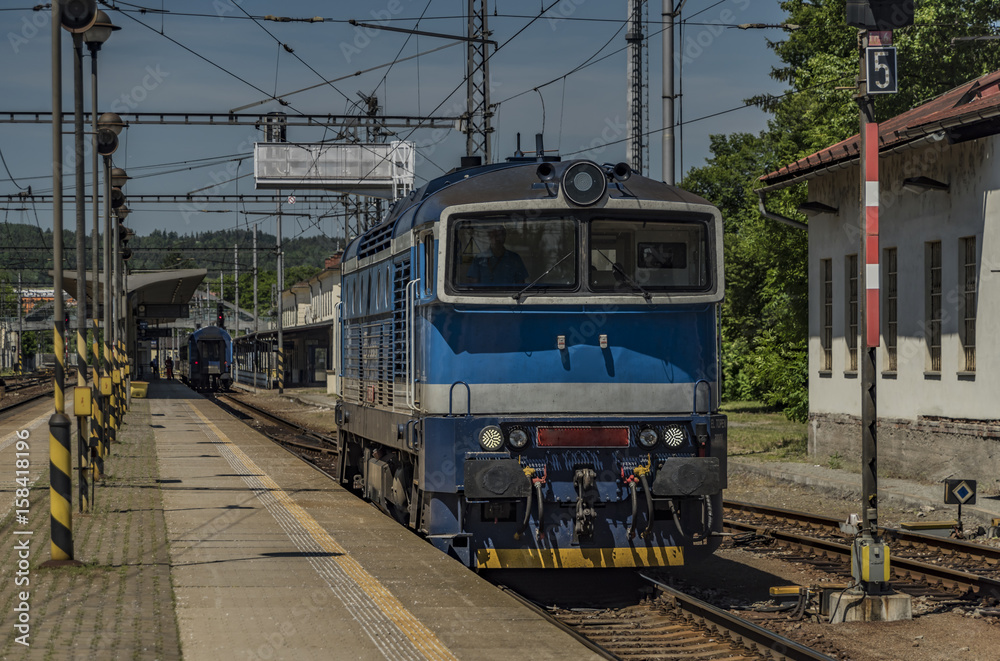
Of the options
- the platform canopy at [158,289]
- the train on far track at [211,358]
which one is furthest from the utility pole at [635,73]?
the train on far track at [211,358]

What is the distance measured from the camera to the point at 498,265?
10180 millimetres

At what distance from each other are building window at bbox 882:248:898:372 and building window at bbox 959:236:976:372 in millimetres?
2082

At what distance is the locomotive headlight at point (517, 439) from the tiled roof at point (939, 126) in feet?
30.8

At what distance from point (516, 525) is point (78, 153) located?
31.4 feet

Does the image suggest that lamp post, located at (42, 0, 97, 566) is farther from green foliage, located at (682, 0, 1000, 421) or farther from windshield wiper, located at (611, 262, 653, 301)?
green foliage, located at (682, 0, 1000, 421)

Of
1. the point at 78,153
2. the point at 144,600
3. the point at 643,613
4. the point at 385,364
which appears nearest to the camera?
the point at 144,600

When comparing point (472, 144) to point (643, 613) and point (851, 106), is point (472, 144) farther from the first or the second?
point (643, 613)

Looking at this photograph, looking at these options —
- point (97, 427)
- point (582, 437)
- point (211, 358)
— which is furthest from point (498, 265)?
point (211, 358)

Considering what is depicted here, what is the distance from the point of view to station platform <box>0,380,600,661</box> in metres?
7.38

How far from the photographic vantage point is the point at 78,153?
1633 cm

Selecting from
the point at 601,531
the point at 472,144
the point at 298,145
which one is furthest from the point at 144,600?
the point at 298,145

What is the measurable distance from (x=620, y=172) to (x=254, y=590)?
15.3ft

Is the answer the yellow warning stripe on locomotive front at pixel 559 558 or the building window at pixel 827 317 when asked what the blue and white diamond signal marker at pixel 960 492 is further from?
the building window at pixel 827 317

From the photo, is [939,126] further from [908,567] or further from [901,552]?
[908,567]
